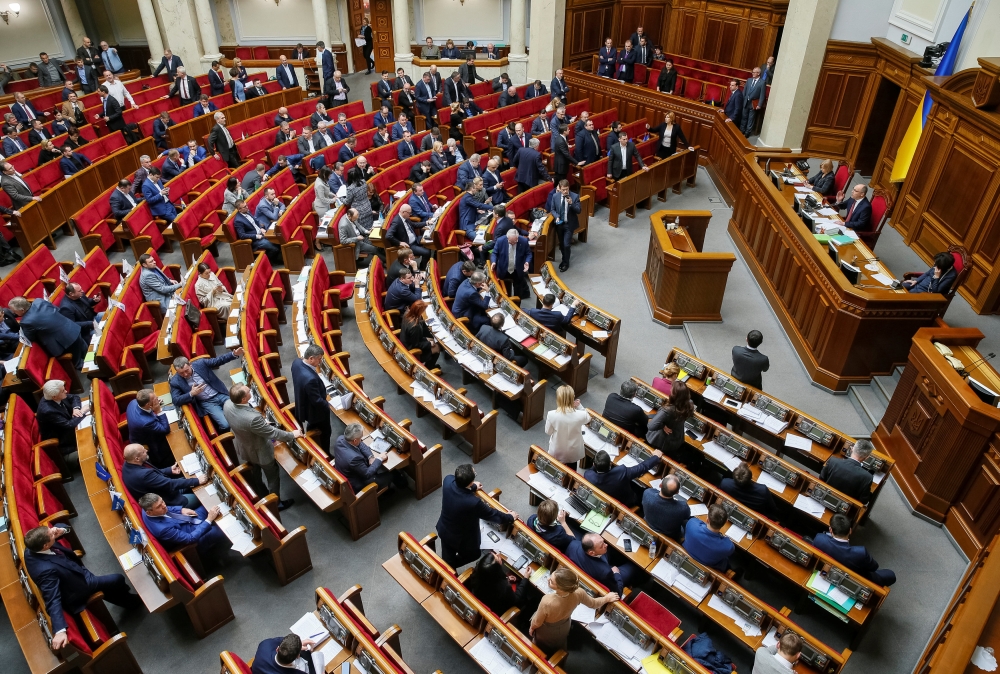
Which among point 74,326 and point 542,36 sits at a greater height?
point 542,36

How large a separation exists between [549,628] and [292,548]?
6.33 ft

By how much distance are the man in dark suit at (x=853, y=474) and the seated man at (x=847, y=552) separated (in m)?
0.59

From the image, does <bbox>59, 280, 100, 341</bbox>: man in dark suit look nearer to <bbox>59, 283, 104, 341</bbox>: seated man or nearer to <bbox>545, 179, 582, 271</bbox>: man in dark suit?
<bbox>59, 283, 104, 341</bbox>: seated man

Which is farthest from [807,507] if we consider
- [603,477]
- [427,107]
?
[427,107]

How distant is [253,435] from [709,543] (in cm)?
332

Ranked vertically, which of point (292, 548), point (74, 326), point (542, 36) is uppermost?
point (542, 36)

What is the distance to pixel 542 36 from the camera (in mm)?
14586

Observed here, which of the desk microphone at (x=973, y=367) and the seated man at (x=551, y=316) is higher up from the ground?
the desk microphone at (x=973, y=367)

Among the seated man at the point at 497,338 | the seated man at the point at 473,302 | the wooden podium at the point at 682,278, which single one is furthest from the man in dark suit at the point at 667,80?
the seated man at the point at 497,338

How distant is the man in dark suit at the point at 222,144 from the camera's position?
10.5 meters

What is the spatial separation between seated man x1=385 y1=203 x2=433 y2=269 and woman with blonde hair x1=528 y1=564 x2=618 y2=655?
5.41 meters

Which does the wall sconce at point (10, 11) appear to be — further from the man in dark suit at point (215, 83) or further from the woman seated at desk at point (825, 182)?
the woman seated at desk at point (825, 182)

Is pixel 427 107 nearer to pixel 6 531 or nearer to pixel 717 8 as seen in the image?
pixel 717 8

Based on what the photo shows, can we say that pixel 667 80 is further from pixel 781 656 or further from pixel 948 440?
pixel 781 656
